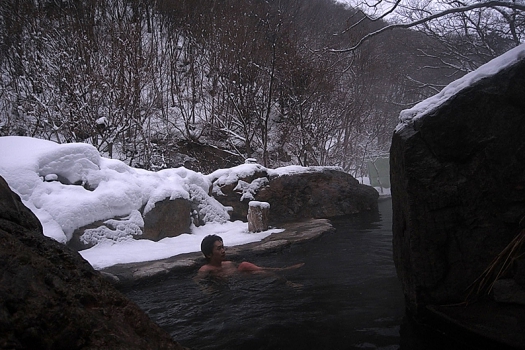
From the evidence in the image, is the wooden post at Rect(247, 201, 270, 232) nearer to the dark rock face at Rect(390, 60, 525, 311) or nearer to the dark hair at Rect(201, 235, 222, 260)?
the dark hair at Rect(201, 235, 222, 260)

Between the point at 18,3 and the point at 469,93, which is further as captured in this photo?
the point at 18,3

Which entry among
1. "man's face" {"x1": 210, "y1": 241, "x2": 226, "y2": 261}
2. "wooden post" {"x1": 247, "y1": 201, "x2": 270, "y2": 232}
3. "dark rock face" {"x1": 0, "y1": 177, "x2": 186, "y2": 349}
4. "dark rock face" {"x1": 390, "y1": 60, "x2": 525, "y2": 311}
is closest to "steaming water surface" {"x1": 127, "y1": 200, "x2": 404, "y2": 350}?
"man's face" {"x1": 210, "y1": 241, "x2": 226, "y2": 261}

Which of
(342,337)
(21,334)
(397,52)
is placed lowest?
(342,337)

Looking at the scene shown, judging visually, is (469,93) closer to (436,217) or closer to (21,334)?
(436,217)

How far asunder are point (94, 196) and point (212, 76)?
10.0 meters

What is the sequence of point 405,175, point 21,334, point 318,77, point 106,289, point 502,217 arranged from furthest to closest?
1. point 318,77
2. point 405,175
3. point 502,217
4. point 106,289
5. point 21,334

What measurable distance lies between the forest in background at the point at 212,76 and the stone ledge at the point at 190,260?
5.03 m

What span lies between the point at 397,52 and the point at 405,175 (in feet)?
44.5

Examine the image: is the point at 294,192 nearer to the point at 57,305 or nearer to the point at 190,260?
the point at 190,260

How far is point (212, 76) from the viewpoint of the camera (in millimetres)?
14609

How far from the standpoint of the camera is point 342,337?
246 cm

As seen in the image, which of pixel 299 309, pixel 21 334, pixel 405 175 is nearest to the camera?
pixel 21 334

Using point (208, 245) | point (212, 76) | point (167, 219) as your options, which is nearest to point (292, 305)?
point (208, 245)

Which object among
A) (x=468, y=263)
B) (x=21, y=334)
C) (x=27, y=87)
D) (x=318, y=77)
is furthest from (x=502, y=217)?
(x=27, y=87)
